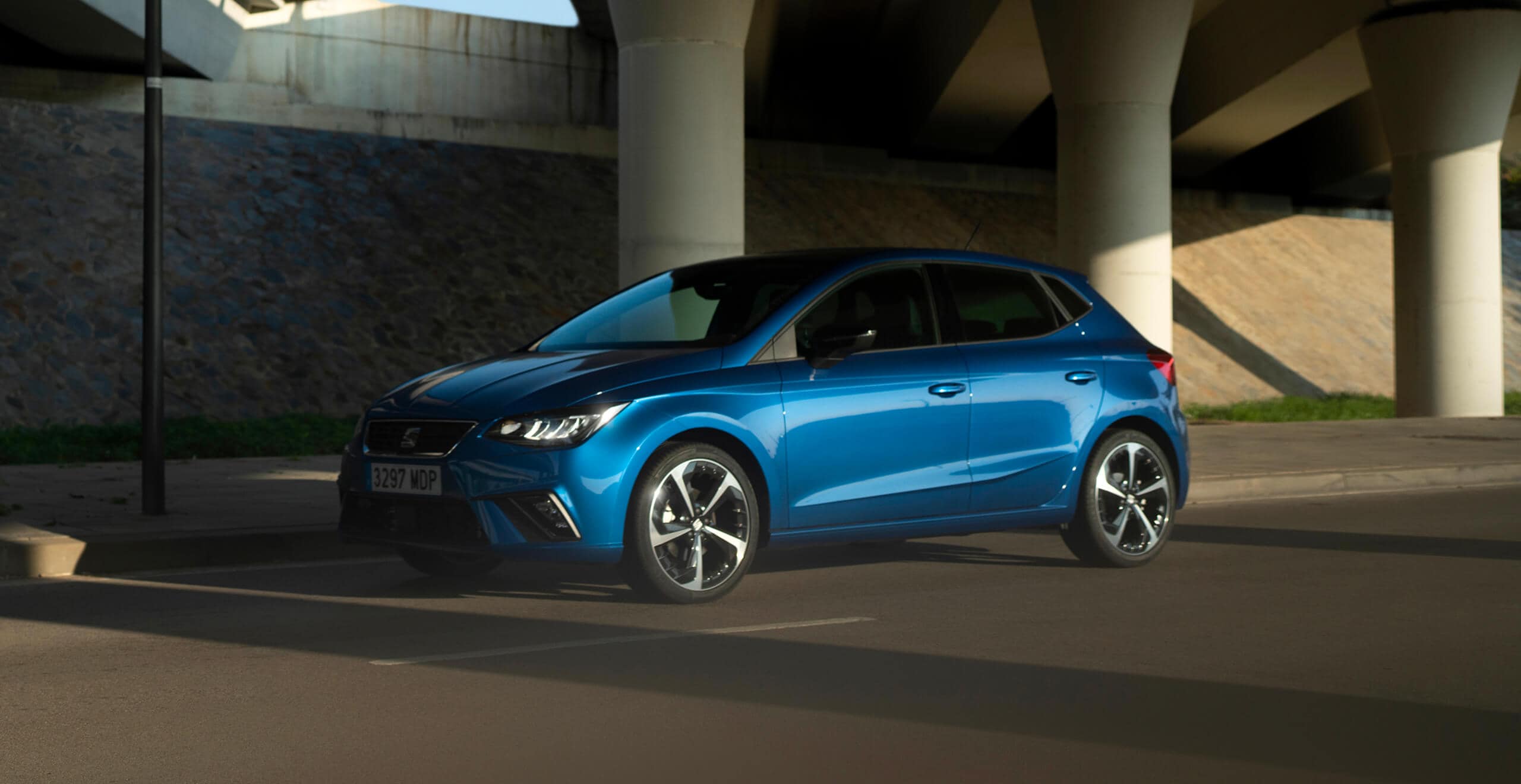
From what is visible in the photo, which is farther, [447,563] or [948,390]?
[447,563]

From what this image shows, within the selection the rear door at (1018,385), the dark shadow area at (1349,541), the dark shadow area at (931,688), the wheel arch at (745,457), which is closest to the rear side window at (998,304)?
the rear door at (1018,385)

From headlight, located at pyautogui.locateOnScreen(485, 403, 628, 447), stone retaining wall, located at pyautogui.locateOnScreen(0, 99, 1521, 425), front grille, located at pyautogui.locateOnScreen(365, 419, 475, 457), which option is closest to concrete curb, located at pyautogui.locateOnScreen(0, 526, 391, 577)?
front grille, located at pyautogui.locateOnScreen(365, 419, 475, 457)

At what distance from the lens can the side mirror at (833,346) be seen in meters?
7.38

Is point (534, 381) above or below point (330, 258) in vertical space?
below

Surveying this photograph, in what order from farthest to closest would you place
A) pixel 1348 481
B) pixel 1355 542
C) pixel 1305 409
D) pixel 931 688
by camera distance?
pixel 1305 409, pixel 1348 481, pixel 1355 542, pixel 931 688

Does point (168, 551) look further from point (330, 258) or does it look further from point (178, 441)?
point (330, 258)

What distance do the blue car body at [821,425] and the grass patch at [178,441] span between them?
868 cm

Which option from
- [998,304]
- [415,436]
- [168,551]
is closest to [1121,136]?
[998,304]

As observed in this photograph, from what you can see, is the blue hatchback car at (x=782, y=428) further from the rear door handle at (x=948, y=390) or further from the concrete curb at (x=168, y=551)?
the concrete curb at (x=168, y=551)

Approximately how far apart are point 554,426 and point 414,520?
2.75ft

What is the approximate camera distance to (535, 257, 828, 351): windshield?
7777 mm

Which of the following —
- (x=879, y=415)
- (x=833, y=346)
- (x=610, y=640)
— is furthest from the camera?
(x=879, y=415)

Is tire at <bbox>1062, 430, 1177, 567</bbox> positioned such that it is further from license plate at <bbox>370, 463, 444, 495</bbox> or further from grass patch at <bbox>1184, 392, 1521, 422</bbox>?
grass patch at <bbox>1184, 392, 1521, 422</bbox>

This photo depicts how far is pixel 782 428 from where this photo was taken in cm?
739
